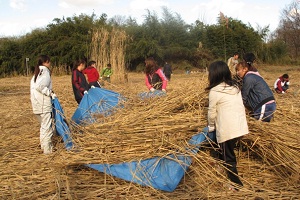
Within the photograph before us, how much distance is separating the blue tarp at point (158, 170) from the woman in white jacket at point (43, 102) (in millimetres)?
1387

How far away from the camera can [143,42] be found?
83.1 feet

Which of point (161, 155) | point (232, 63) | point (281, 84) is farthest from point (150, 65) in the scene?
point (281, 84)

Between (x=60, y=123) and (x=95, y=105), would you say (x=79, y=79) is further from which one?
(x=60, y=123)

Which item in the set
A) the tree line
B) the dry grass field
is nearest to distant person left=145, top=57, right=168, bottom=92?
the dry grass field

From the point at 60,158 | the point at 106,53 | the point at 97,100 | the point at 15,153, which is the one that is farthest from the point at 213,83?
the point at 106,53

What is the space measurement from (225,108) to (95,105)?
235cm

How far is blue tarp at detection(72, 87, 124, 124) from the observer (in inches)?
171

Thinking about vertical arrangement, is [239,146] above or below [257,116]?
below

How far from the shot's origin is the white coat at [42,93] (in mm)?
4082

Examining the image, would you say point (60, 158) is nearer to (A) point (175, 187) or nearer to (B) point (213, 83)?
(A) point (175, 187)

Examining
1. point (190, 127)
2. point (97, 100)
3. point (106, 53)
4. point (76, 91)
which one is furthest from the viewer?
point (106, 53)

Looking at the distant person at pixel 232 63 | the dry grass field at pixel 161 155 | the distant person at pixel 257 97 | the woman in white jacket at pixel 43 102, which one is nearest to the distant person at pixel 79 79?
the woman in white jacket at pixel 43 102

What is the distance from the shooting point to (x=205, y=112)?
11.3 ft

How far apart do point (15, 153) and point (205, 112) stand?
243 cm
